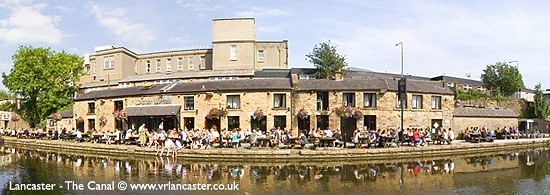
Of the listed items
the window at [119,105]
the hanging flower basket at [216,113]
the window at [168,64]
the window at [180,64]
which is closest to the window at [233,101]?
the hanging flower basket at [216,113]

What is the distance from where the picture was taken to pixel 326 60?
43156mm

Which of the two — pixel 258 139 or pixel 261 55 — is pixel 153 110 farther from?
pixel 261 55

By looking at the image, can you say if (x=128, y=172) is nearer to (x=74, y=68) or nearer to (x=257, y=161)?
(x=257, y=161)

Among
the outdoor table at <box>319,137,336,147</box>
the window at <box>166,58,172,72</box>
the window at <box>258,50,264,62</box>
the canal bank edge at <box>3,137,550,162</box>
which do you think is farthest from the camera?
the window at <box>166,58,172,72</box>

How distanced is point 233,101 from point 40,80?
26.1 m

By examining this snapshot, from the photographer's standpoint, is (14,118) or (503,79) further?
(503,79)

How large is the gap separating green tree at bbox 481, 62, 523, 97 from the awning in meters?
36.6

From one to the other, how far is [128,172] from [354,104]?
15930 millimetres

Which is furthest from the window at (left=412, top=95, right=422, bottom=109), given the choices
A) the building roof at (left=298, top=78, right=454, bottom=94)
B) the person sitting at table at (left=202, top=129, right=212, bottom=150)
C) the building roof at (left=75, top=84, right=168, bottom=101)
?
the building roof at (left=75, top=84, right=168, bottom=101)

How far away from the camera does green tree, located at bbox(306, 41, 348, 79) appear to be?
4275 centimetres

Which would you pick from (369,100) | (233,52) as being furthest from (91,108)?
(369,100)

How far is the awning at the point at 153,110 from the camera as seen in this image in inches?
1096

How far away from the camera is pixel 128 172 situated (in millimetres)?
15445

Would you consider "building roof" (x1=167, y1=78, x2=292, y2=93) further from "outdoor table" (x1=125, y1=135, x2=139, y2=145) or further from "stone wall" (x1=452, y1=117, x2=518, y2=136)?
"stone wall" (x1=452, y1=117, x2=518, y2=136)
